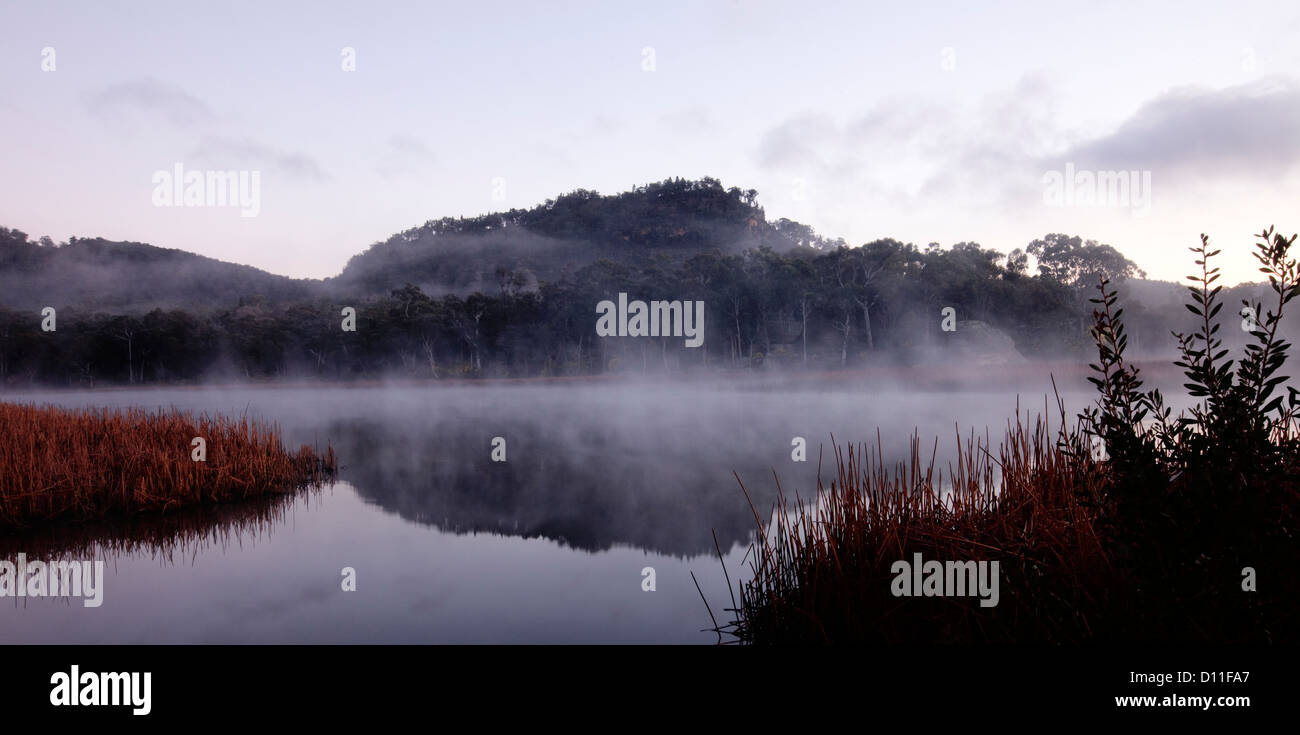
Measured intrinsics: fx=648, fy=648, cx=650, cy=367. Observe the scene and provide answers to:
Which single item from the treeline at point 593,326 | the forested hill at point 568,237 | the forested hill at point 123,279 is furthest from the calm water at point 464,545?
the forested hill at point 568,237

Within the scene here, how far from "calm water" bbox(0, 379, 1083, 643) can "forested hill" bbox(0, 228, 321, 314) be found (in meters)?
45.7

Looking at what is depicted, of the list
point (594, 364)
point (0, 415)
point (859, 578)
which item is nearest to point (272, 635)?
point (859, 578)

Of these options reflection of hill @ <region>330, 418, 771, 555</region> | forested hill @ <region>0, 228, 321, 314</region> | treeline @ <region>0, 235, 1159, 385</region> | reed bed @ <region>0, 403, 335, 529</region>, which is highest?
forested hill @ <region>0, 228, 321, 314</region>

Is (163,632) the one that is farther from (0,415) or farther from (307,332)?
(307,332)

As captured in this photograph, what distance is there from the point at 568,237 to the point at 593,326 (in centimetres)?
3493

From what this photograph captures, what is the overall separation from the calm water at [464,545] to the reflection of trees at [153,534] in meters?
0.04

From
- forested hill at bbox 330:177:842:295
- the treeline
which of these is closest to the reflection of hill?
the treeline

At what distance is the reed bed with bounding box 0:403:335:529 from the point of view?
7.71 meters

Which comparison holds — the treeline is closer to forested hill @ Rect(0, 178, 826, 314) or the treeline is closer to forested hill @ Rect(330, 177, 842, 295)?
forested hill @ Rect(0, 178, 826, 314)

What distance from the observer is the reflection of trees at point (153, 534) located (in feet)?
22.7

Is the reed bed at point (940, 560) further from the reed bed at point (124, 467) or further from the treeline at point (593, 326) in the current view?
the treeline at point (593, 326)

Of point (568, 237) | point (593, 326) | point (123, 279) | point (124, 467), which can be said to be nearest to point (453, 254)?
point (568, 237)
